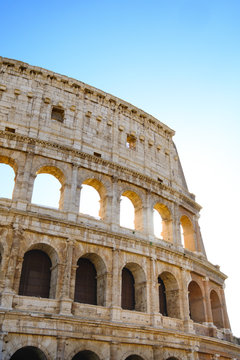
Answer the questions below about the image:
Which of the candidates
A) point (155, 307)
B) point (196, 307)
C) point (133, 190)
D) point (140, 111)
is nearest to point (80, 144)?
point (133, 190)

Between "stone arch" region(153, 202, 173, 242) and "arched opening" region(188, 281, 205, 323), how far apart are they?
10.2 ft

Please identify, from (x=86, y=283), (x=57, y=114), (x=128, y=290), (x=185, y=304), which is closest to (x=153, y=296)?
(x=128, y=290)

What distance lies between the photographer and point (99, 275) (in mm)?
17266

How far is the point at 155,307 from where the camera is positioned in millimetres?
17469

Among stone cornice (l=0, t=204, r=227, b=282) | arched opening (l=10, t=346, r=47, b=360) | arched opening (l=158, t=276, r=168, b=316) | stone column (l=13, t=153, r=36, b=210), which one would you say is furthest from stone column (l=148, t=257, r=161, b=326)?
stone column (l=13, t=153, r=36, b=210)

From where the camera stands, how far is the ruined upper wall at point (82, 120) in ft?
62.0

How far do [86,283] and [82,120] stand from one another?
29.5ft

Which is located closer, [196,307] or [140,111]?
[196,307]

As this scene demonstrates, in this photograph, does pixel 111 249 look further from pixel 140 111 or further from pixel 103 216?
pixel 140 111

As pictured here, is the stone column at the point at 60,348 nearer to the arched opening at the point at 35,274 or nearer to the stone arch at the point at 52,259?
the stone arch at the point at 52,259

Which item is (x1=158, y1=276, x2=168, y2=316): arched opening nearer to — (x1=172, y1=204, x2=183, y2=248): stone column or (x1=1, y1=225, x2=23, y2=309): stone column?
(x1=172, y1=204, x2=183, y2=248): stone column

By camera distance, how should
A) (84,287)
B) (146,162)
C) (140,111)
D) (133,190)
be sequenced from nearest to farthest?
(84,287)
(133,190)
(146,162)
(140,111)

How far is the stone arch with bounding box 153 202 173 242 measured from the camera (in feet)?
70.0

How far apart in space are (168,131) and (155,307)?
1233cm
